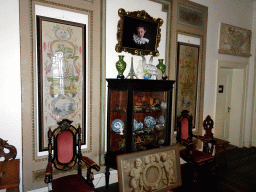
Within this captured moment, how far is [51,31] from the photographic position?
2.79 m

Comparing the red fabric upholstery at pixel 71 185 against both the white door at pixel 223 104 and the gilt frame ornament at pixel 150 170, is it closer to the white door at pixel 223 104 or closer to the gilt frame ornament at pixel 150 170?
the gilt frame ornament at pixel 150 170

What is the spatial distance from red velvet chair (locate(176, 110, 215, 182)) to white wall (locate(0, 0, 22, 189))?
9.40 feet

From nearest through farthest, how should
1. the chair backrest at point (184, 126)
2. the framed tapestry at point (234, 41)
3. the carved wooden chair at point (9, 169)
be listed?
the carved wooden chair at point (9, 169)
the chair backrest at point (184, 126)
the framed tapestry at point (234, 41)

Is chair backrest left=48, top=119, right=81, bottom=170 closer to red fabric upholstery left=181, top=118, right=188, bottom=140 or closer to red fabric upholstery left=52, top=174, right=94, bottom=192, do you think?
red fabric upholstery left=52, top=174, right=94, bottom=192

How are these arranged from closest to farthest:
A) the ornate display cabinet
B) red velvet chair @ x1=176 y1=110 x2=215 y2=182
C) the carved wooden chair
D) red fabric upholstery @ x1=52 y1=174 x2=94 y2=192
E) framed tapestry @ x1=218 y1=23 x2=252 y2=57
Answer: the carved wooden chair < red fabric upholstery @ x1=52 y1=174 x2=94 y2=192 < the ornate display cabinet < red velvet chair @ x1=176 y1=110 x2=215 y2=182 < framed tapestry @ x1=218 y1=23 x2=252 y2=57

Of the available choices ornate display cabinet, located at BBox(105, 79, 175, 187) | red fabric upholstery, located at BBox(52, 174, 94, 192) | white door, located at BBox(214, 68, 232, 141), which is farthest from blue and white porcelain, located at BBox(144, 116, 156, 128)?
white door, located at BBox(214, 68, 232, 141)

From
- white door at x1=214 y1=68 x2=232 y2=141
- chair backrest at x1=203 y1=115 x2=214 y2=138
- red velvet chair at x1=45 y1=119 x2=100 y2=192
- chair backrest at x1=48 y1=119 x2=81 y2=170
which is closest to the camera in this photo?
red velvet chair at x1=45 y1=119 x2=100 y2=192

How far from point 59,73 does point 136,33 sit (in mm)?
1606

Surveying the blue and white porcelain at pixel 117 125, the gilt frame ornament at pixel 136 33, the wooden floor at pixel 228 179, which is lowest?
the wooden floor at pixel 228 179

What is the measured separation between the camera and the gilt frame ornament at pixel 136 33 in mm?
3350

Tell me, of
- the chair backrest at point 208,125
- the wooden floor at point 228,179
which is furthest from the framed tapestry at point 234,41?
the wooden floor at point 228,179

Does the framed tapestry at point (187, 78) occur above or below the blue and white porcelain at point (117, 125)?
above

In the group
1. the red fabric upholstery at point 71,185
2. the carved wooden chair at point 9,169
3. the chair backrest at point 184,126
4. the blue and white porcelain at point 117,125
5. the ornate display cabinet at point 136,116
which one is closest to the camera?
the carved wooden chair at point 9,169

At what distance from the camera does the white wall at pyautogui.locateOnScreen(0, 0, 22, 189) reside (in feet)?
8.31
